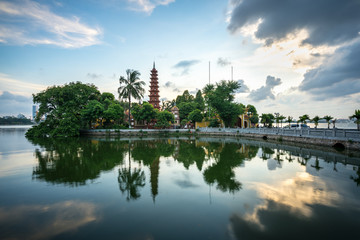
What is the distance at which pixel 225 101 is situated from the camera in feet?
121

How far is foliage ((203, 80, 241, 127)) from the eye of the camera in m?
36.3

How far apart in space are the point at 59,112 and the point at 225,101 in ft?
106

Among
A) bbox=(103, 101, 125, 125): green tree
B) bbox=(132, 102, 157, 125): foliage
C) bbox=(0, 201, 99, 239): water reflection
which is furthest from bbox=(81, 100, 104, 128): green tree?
bbox=(0, 201, 99, 239): water reflection

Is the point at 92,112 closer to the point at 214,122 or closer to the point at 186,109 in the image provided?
the point at 186,109

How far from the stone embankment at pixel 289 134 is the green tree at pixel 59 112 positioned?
475 cm

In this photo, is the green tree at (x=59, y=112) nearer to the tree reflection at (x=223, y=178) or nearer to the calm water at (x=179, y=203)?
the calm water at (x=179, y=203)

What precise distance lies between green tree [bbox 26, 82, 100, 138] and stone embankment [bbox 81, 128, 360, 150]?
475cm

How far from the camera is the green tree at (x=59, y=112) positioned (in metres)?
31.5

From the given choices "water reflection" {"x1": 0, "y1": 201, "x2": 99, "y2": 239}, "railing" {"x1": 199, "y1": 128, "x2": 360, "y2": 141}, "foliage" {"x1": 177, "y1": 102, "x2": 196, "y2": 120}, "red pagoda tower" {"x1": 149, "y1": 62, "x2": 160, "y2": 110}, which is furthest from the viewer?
"foliage" {"x1": 177, "y1": 102, "x2": 196, "y2": 120}

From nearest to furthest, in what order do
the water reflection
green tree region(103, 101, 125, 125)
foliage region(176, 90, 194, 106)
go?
the water reflection → green tree region(103, 101, 125, 125) → foliage region(176, 90, 194, 106)

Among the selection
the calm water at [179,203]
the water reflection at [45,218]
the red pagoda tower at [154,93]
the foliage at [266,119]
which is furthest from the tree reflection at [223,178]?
the red pagoda tower at [154,93]

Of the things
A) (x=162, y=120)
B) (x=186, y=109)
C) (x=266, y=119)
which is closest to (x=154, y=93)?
(x=186, y=109)

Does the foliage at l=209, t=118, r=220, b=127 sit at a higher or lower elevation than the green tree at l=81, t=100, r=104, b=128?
lower

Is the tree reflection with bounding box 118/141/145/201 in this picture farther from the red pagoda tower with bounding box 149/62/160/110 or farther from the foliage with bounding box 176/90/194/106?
the foliage with bounding box 176/90/194/106
